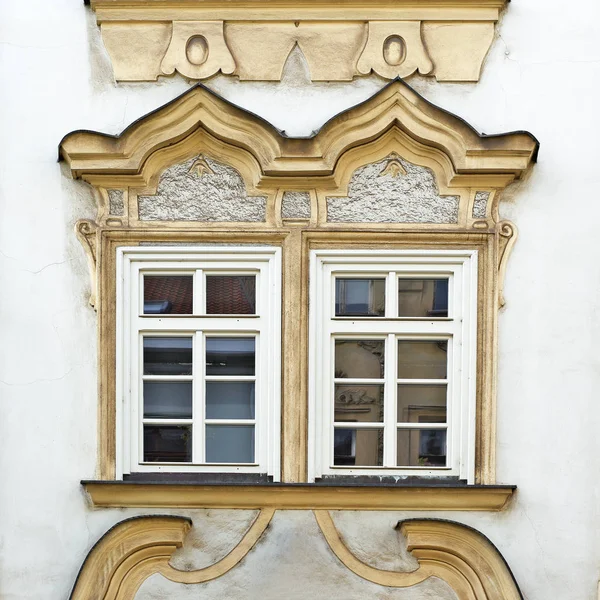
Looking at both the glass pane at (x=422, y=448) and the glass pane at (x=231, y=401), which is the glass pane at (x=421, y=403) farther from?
the glass pane at (x=231, y=401)

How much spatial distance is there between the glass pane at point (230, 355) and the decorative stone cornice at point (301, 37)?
1.65m

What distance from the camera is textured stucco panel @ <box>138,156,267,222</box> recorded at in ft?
23.7

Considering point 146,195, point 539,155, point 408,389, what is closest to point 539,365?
point 408,389

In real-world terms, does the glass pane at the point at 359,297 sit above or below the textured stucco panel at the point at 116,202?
below

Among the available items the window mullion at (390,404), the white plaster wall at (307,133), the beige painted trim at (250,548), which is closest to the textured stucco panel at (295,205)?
the white plaster wall at (307,133)

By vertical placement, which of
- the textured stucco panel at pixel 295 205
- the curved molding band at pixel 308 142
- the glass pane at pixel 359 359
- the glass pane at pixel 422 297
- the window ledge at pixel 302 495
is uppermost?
the curved molding band at pixel 308 142

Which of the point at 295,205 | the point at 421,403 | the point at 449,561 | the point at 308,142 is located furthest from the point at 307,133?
the point at 449,561

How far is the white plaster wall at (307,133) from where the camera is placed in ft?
23.2

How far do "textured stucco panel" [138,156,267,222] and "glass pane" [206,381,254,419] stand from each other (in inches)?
40.8

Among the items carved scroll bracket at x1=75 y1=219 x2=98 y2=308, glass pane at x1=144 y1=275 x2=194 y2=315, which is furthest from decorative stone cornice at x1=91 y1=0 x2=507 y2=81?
glass pane at x1=144 y1=275 x2=194 y2=315

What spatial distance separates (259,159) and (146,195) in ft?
2.46

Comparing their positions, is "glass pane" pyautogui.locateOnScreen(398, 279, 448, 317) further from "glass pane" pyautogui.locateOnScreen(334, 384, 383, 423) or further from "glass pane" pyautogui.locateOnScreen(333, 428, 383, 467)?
"glass pane" pyautogui.locateOnScreen(333, 428, 383, 467)

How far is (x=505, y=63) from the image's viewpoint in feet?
23.9

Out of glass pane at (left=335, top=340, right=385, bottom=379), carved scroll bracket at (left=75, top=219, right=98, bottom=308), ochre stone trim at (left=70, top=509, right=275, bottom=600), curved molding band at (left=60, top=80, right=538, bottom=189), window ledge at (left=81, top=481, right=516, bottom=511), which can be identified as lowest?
ochre stone trim at (left=70, top=509, right=275, bottom=600)
